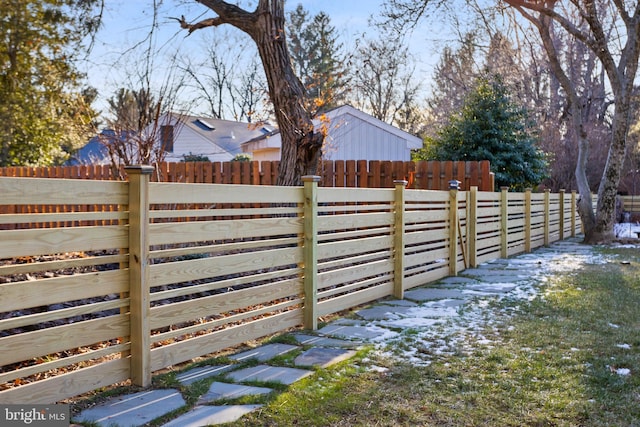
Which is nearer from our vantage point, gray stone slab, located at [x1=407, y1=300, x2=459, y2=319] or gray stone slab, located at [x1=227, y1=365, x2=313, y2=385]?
gray stone slab, located at [x1=227, y1=365, x2=313, y2=385]

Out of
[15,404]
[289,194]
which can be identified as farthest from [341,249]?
[15,404]

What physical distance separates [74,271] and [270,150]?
13.7 metres

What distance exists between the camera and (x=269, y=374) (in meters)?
→ 3.53

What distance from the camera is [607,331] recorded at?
15.6ft

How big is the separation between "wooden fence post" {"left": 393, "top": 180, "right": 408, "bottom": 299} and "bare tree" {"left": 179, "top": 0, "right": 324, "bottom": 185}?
6.61 feet

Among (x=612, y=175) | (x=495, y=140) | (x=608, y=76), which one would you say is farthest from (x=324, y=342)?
(x=608, y=76)

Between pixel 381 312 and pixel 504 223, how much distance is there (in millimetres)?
5963

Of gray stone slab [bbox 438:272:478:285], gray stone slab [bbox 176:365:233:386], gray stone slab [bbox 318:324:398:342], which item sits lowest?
gray stone slab [bbox 438:272:478:285]

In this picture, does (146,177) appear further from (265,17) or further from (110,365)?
(265,17)

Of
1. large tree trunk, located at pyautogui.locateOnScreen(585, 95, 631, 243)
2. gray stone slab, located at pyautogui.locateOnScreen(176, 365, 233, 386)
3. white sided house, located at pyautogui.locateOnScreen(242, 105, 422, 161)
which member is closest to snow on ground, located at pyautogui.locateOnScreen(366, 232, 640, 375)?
gray stone slab, located at pyautogui.locateOnScreen(176, 365, 233, 386)

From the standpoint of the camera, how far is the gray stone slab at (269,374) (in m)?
3.41

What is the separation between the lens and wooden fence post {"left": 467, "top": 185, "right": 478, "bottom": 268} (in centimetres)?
896

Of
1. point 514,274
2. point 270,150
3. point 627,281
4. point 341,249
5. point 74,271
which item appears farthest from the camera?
point 270,150

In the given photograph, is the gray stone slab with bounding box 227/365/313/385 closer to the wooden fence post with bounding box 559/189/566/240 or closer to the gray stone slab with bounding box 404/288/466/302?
the gray stone slab with bounding box 404/288/466/302
